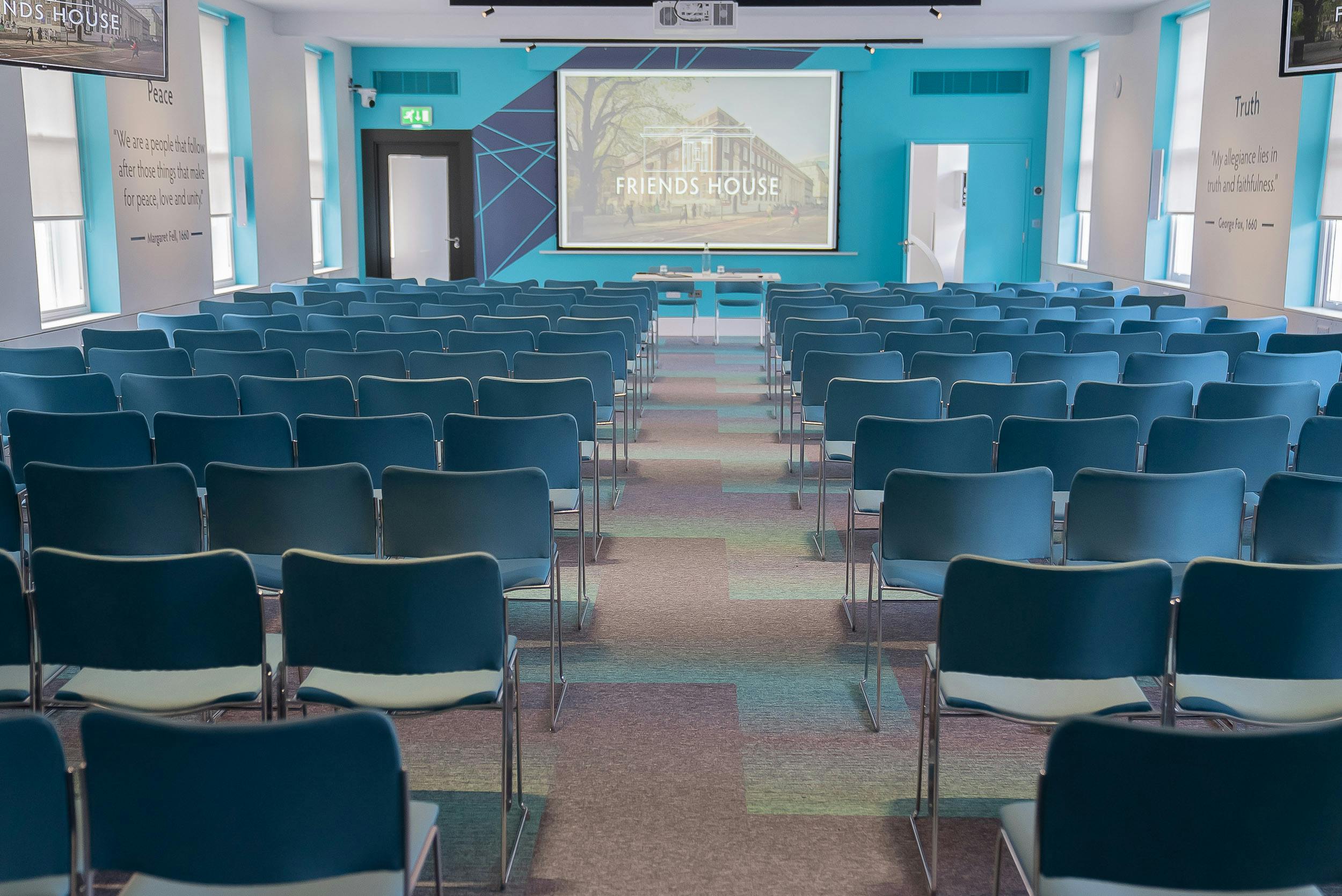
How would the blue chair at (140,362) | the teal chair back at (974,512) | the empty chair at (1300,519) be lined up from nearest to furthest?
the empty chair at (1300,519) → the teal chair back at (974,512) → the blue chair at (140,362)

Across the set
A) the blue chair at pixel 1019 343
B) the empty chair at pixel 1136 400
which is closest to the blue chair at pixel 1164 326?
the blue chair at pixel 1019 343

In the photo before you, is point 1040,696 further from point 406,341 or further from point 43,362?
point 43,362

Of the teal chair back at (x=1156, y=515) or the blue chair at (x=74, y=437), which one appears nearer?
the teal chair back at (x=1156, y=515)

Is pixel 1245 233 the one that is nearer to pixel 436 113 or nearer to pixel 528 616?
pixel 528 616

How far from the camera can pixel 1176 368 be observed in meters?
5.95

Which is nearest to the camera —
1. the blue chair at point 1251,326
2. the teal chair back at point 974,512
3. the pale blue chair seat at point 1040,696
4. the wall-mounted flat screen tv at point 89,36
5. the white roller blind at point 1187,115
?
the pale blue chair seat at point 1040,696

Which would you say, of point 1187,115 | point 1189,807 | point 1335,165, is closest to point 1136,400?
point 1189,807

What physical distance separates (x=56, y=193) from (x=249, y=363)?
453cm

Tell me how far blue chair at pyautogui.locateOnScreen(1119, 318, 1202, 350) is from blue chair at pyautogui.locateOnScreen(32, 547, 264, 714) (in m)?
6.19

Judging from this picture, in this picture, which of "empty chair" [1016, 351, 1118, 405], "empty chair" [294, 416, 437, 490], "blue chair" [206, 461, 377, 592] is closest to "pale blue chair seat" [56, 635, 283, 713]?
"blue chair" [206, 461, 377, 592]

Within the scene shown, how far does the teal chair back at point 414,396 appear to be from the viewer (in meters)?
5.31

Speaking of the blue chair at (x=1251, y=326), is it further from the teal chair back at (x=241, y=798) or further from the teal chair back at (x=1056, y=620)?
the teal chair back at (x=241, y=798)

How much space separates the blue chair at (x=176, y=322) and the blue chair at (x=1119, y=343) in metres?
5.84

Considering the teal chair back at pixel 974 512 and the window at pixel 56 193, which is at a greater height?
the window at pixel 56 193
